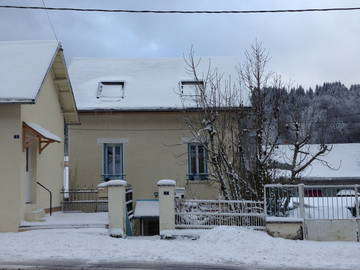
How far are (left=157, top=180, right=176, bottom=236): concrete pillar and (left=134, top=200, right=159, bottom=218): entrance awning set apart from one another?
3.66 metres

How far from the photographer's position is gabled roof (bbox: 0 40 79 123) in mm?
13469

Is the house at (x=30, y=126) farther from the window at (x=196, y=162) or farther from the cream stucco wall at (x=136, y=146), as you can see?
the window at (x=196, y=162)

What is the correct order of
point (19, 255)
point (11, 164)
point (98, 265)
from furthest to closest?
point (11, 164) < point (19, 255) < point (98, 265)

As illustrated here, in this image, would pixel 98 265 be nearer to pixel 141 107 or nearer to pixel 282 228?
pixel 282 228

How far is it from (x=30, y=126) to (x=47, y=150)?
3.25 metres

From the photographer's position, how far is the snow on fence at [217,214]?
45.6 feet

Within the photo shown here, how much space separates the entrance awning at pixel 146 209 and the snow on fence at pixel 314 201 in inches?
197

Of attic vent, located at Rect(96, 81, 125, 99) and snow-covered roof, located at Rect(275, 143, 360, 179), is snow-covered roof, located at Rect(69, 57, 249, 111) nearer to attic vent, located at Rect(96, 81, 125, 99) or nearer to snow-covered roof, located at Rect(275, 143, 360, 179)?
attic vent, located at Rect(96, 81, 125, 99)

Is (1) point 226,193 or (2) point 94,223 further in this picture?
(1) point 226,193

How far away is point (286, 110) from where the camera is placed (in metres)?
18.9

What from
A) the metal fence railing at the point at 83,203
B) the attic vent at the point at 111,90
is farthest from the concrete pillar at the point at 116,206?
the attic vent at the point at 111,90

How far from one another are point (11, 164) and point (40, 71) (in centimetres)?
297

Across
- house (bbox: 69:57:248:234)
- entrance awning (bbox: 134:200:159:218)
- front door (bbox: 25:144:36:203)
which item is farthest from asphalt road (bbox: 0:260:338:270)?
house (bbox: 69:57:248:234)

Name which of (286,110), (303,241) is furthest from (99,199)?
(303,241)
